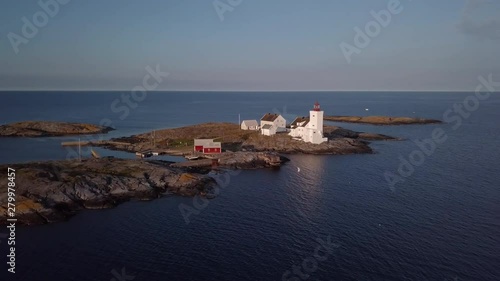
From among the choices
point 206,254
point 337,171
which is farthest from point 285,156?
point 206,254

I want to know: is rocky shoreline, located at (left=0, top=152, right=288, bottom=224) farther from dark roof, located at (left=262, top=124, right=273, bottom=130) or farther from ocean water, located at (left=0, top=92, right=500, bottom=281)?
dark roof, located at (left=262, top=124, right=273, bottom=130)

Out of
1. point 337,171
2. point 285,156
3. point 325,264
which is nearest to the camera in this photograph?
point 325,264

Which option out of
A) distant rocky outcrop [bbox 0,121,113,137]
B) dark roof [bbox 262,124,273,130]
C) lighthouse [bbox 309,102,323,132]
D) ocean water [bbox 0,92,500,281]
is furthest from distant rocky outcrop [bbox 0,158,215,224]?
distant rocky outcrop [bbox 0,121,113,137]

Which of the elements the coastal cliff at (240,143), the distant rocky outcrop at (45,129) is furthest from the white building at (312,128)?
the distant rocky outcrop at (45,129)

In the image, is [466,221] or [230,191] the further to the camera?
[230,191]

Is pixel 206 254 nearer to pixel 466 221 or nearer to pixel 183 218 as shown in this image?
pixel 183 218

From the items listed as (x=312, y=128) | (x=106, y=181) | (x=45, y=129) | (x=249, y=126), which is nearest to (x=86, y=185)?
(x=106, y=181)
